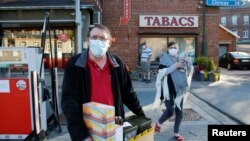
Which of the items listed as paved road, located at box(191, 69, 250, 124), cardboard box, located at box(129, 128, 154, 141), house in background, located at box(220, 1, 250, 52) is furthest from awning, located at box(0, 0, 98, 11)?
house in background, located at box(220, 1, 250, 52)

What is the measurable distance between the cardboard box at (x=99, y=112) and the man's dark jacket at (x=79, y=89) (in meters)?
0.09

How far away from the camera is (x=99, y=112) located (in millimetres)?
2736

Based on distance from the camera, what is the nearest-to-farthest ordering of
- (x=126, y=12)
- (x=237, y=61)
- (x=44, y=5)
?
(x=44, y=5) → (x=126, y=12) → (x=237, y=61)

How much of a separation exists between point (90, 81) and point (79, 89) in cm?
12

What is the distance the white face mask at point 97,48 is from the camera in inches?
120

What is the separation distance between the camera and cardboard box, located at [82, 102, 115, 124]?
271 centimetres

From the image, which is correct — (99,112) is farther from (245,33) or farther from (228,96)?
(245,33)

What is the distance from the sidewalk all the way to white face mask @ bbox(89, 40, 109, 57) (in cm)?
339

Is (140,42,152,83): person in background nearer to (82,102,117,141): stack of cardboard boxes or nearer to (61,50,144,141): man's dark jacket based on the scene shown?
(61,50,144,141): man's dark jacket

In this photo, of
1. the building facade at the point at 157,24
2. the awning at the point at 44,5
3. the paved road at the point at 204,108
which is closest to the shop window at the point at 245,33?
the building facade at the point at 157,24

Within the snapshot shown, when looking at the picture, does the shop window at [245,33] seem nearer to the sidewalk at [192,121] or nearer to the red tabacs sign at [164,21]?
the red tabacs sign at [164,21]

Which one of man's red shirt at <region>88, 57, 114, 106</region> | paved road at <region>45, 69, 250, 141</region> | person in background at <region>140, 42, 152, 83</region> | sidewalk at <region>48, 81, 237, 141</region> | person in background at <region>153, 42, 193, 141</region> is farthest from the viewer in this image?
person in background at <region>140, 42, 152, 83</region>

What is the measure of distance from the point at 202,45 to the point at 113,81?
14.3 metres

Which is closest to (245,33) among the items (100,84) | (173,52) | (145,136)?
(173,52)
